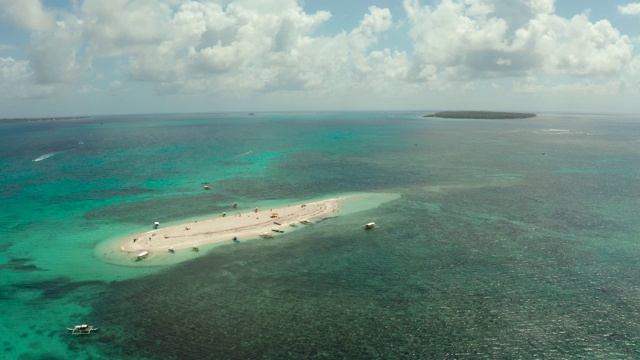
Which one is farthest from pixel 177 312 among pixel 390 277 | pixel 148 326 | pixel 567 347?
pixel 567 347

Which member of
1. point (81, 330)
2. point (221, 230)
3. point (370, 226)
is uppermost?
point (370, 226)

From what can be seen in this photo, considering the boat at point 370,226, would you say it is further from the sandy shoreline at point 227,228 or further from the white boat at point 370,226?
the sandy shoreline at point 227,228

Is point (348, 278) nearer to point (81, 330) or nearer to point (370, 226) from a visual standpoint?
point (370, 226)

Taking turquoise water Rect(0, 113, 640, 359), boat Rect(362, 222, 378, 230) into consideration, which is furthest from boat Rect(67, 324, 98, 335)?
boat Rect(362, 222, 378, 230)

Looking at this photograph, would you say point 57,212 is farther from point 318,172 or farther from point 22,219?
point 318,172

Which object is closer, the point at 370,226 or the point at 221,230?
the point at 221,230

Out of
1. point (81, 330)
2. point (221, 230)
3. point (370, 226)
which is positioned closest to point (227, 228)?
point (221, 230)

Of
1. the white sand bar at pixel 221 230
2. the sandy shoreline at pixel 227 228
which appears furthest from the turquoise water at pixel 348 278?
the sandy shoreline at pixel 227 228

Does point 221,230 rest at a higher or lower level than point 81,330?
higher
